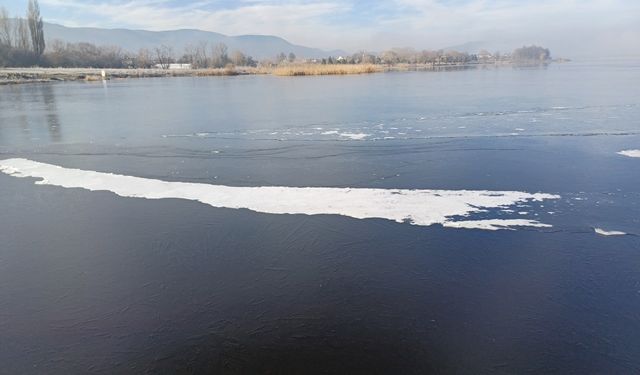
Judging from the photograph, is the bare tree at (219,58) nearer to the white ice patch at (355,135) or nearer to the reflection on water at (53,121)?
the reflection on water at (53,121)

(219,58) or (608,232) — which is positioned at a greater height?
(219,58)

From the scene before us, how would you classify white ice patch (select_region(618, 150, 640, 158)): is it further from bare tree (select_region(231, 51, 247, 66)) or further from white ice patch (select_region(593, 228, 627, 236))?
bare tree (select_region(231, 51, 247, 66))

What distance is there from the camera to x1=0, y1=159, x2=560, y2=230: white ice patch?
4.71 meters

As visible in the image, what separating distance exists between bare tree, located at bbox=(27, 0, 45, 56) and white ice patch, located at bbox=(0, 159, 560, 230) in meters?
61.6

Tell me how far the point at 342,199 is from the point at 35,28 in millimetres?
64687

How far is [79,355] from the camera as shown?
2578 mm

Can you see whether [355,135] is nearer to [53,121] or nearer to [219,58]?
[53,121]

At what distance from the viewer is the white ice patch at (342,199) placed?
186 inches

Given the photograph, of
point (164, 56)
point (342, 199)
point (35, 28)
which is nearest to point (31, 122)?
point (342, 199)

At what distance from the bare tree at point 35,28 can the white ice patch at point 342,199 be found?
202 feet

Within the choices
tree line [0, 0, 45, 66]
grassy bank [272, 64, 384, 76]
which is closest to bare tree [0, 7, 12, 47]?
tree line [0, 0, 45, 66]

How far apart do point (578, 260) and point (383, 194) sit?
88.6 inches

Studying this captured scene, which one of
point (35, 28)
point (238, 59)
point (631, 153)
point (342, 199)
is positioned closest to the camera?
point (342, 199)

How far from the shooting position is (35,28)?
5612 cm
